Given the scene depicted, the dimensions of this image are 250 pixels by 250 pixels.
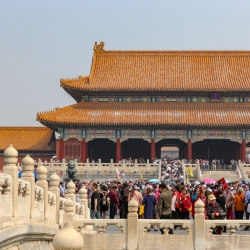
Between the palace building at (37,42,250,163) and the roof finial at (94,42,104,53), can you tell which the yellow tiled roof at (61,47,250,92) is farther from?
the roof finial at (94,42,104,53)

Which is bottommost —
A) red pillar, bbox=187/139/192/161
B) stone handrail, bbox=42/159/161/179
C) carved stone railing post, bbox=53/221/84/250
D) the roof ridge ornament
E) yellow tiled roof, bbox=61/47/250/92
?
carved stone railing post, bbox=53/221/84/250

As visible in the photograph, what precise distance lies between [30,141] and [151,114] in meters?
8.93

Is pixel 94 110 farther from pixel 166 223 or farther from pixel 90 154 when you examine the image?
pixel 166 223

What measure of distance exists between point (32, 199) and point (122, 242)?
8.67ft

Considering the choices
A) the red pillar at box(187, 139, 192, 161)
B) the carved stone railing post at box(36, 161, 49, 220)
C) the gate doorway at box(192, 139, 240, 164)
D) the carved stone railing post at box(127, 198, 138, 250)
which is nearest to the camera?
the carved stone railing post at box(36, 161, 49, 220)

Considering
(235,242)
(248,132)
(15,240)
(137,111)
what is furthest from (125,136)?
(15,240)

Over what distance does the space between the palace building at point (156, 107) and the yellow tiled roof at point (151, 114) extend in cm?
7

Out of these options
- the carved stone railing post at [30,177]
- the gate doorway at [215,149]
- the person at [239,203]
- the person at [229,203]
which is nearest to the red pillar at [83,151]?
the gate doorway at [215,149]

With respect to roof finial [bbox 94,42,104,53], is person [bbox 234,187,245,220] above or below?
below

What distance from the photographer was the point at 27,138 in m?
68.7

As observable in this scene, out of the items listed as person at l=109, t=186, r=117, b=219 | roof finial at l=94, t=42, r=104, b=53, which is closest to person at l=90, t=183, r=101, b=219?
person at l=109, t=186, r=117, b=219

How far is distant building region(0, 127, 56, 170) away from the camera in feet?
221

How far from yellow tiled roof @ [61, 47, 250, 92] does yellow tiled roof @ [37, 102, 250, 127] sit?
133 centimetres

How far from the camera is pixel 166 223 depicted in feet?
64.6
